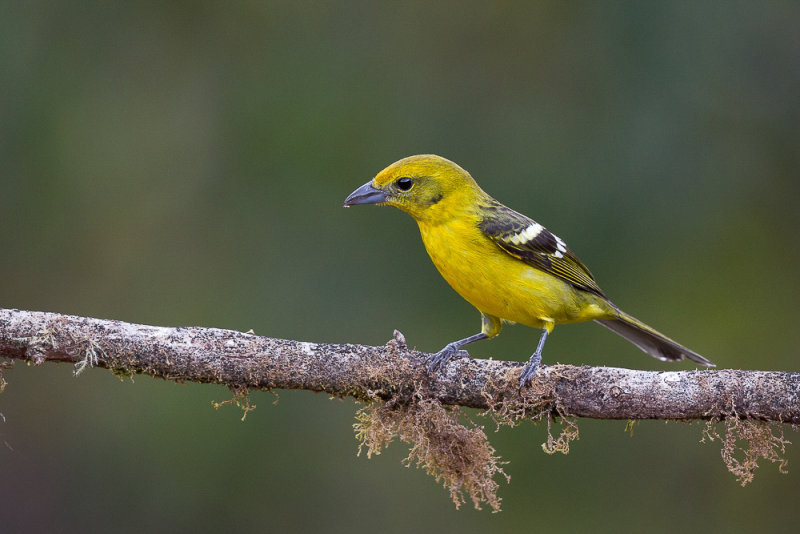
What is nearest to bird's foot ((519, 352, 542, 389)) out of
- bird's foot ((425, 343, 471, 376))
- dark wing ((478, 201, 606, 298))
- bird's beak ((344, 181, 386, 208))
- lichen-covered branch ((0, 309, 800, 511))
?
lichen-covered branch ((0, 309, 800, 511))

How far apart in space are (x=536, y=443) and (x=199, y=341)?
3425mm

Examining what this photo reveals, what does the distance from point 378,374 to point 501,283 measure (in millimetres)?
958

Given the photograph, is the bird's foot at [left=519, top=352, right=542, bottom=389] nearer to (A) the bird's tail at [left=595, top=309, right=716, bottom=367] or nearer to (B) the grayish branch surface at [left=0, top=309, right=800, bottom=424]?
(B) the grayish branch surface at [left=0, top=309, right=800, bottom=424]

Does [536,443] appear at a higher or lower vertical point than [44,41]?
lower

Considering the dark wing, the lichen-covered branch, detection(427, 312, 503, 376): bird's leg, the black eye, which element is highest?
the black eye

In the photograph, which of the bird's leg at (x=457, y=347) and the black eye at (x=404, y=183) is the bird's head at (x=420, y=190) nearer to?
the black eye at (x=404, y=183)

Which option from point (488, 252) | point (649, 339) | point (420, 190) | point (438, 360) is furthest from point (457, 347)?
point (649, 339)

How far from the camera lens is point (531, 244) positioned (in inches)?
176

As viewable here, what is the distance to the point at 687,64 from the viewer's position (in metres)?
6.75

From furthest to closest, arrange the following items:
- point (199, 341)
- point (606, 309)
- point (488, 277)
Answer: point (606, 309) → point (488, 277) → point (199, 341)

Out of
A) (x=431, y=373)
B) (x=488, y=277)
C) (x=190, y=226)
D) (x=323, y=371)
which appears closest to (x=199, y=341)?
(x=323, y=371)

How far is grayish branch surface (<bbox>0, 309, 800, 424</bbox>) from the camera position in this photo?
3404mm

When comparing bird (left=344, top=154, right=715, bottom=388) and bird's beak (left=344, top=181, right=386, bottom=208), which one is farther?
bird's beak (left=344, top=181, right=386, bottom=208)

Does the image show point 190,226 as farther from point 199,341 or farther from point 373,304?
point 199,341
